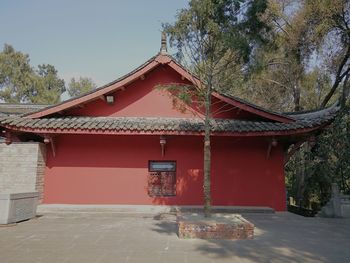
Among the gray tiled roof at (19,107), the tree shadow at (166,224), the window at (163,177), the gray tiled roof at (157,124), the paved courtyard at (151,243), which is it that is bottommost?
the paved courtyard at (151,243)

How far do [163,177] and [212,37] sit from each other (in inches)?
205

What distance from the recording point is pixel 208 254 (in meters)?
6.03

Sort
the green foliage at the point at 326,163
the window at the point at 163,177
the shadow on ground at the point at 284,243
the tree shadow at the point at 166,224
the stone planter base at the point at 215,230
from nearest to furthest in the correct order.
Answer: the shadow on ground at the point at 284,243, the stone planter base at the point at 215,230, the tree shadow at the point at 166,224, the window at the point at 163,177, the green foliage at the point at 326,163

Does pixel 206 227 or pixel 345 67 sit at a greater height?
pixel 345 67

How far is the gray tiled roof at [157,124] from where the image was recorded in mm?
10430

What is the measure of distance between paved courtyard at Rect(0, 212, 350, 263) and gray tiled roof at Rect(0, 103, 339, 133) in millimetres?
2663

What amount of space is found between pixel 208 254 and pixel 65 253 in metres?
2.42

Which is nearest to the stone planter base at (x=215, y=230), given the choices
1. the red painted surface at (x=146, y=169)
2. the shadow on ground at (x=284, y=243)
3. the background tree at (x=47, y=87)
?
the shadow on ground at (x=284, y=243)

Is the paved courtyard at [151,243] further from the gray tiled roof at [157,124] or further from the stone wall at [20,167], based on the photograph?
the gray tiled roof at [157,124]

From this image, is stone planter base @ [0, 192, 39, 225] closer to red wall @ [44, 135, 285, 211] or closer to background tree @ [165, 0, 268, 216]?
red wall @ [44, 135, 285, 211]

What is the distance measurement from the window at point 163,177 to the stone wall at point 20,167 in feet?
11.6

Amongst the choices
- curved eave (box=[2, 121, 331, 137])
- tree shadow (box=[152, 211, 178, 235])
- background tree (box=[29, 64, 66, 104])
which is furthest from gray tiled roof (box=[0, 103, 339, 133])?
background tree (box=[29, 64, 66, 104])

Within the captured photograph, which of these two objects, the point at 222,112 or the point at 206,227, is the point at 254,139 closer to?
the point at 222,112

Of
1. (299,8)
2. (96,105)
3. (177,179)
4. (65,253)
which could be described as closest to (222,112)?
(177,179)
